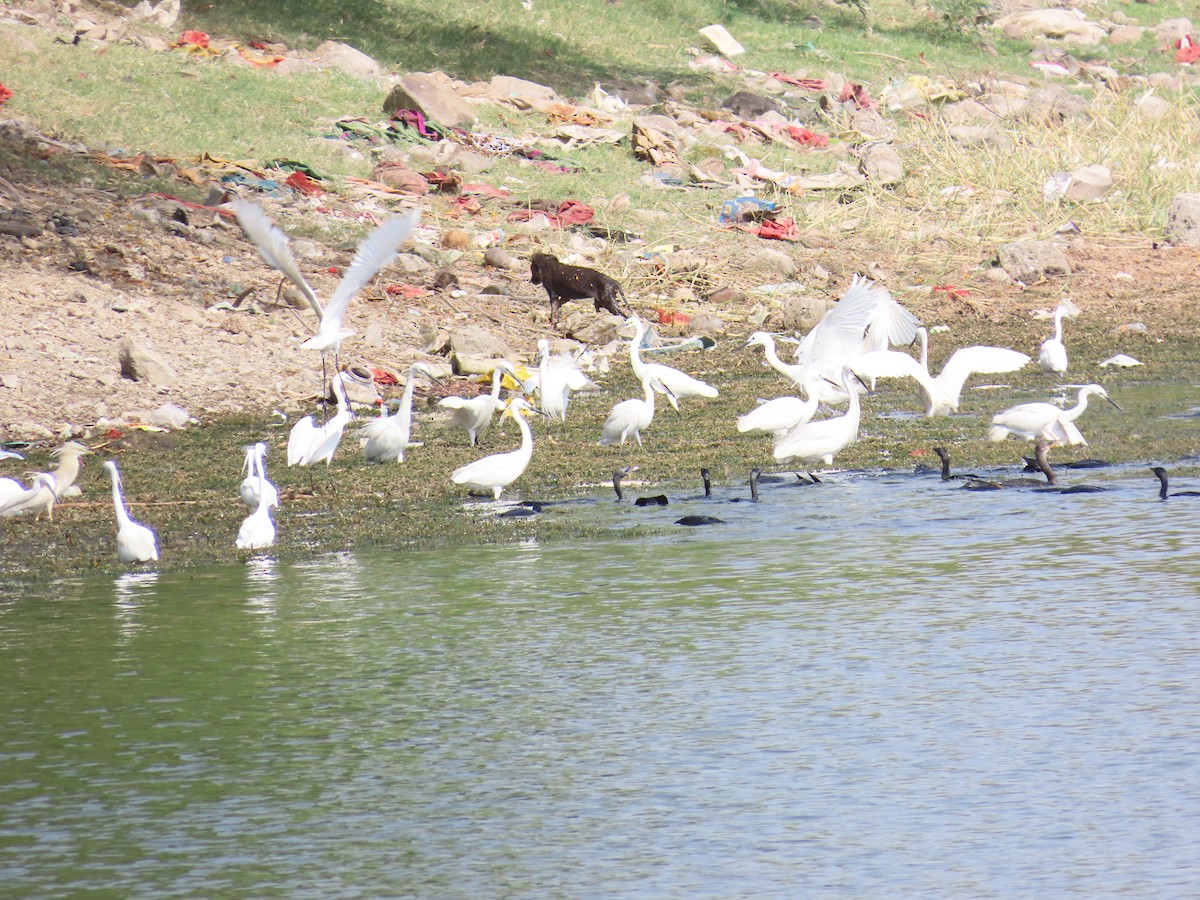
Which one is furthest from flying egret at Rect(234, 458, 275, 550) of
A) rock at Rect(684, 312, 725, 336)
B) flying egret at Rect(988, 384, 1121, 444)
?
rock at Rect(684, 312, 725, 336)

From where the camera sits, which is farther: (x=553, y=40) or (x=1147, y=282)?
(x=553, y=40)

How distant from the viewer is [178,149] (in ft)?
64.1

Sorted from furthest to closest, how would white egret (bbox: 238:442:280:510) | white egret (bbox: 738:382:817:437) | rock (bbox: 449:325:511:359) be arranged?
rock (bbox: 449:325:511:359), white egret (bbox: 738:382:817:437), white egret (bbox: 238:442:280:510)

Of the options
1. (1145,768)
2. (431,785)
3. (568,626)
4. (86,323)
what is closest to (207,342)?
(86,323)

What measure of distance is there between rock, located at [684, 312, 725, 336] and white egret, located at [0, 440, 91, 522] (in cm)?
726

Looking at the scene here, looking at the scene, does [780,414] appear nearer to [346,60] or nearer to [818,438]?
[818,438]

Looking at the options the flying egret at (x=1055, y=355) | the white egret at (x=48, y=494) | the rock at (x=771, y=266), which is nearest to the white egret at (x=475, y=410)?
the white egret at (x=48, y=494)

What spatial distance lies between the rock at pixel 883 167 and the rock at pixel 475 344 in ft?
26.7

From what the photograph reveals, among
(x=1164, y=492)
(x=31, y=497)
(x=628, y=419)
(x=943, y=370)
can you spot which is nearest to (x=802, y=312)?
(x=943, y=370)

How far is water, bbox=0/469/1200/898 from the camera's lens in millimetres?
4906

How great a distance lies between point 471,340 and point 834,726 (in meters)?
9.35

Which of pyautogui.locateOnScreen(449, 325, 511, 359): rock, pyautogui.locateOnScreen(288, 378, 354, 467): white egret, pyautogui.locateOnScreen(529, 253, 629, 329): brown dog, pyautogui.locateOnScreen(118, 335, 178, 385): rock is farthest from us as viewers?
pyautogui.locateOnScreen(529, 253, 629, 329): brown dog

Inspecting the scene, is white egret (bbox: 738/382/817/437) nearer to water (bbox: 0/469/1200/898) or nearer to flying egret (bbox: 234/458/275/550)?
water (bbox: 0/469/1200/898)

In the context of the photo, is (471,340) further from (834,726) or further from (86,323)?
(834,726)
